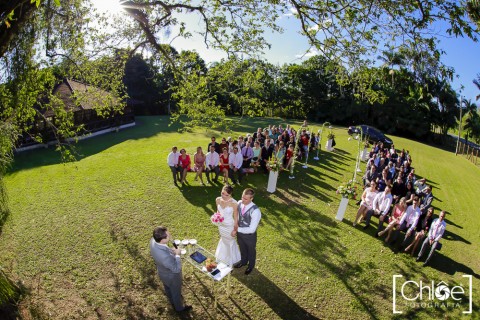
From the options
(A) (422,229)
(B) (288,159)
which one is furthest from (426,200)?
(B) (288,159)

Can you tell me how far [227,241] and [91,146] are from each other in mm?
17204

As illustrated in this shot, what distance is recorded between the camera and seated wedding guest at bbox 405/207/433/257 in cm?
915

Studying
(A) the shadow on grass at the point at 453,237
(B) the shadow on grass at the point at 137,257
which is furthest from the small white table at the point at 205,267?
(A) the shadow on grass at the point at 453,237

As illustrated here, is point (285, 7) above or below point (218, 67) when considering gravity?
above

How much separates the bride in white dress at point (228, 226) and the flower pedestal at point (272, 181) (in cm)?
545

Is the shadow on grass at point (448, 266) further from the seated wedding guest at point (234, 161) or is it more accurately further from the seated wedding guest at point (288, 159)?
the seated wedding guest at point (234, 161)

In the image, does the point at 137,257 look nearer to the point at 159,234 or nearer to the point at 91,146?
the point at 159,234

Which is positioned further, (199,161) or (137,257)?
(199,161)

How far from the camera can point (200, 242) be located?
8.81 meters

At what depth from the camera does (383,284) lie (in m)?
7.77

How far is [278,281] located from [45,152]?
17.2 m

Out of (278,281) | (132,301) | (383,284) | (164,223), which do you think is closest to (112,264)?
(132,301)

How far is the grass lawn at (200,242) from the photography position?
6.71m

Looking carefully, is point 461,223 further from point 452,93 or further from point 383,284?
point 452,93
